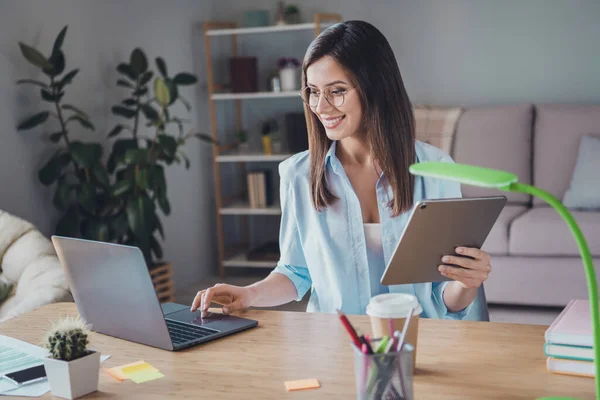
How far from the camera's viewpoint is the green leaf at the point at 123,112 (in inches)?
150

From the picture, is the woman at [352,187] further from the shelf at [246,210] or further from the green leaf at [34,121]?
the shelf at [246,210]

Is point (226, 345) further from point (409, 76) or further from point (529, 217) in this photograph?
point (409, 76)

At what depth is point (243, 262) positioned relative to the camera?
15.4ft

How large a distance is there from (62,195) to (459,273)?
2421 millimetres

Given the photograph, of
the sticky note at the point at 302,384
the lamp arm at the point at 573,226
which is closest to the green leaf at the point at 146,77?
the sticky note at the point at 302,384

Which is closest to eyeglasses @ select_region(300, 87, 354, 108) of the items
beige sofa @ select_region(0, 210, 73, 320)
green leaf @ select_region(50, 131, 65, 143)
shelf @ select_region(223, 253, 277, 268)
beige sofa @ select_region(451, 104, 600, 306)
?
beige sofa @ select_region(0, 210, 73, 320)

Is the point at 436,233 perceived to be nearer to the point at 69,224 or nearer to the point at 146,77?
the point at 69,224

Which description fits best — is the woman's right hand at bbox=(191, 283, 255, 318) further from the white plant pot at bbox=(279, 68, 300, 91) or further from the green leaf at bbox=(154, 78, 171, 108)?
the white plant pot at bbox=(279, 68, 300, 91)

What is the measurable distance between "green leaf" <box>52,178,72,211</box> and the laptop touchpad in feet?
6.41

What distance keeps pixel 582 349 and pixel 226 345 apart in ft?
2.05

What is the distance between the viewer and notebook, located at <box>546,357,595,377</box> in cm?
121

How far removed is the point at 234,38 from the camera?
4.91 m

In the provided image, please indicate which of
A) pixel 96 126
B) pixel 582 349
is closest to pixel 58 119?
pixel 96 126

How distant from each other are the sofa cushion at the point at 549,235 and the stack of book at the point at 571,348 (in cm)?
235
